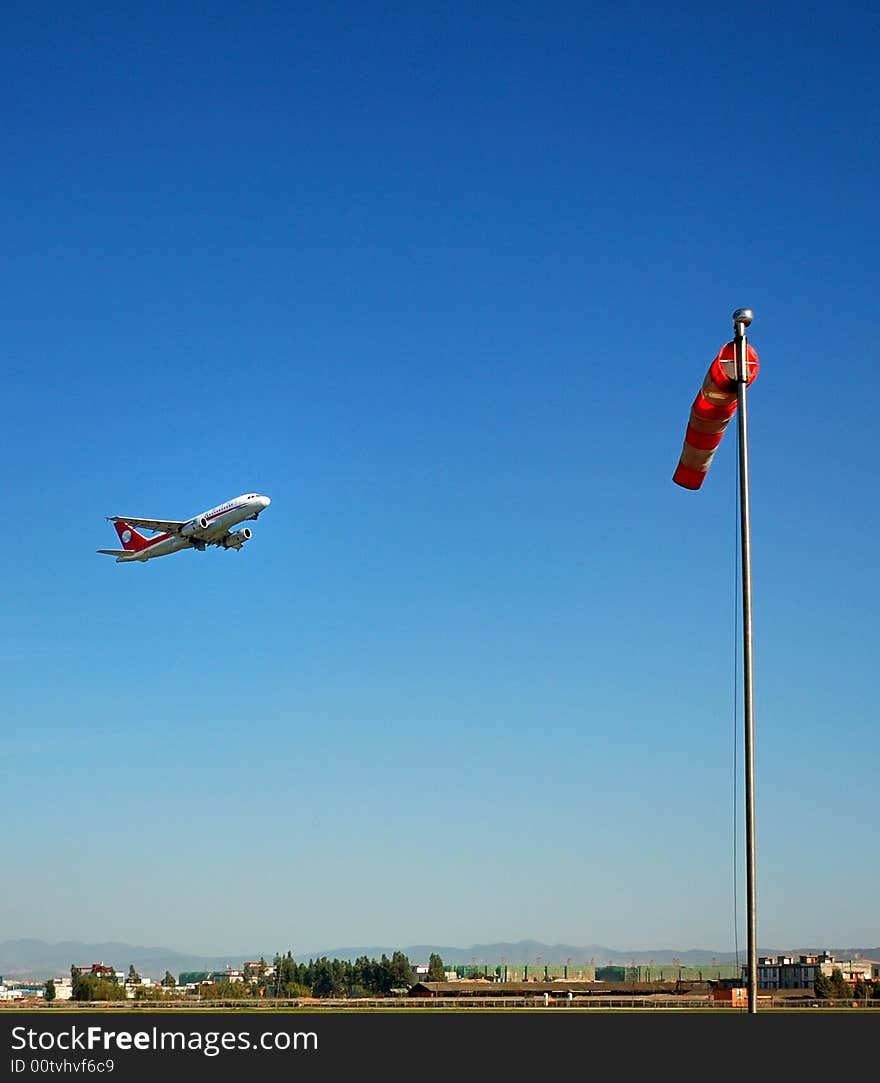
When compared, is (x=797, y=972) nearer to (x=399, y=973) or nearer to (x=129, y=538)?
(x=399, y=973)

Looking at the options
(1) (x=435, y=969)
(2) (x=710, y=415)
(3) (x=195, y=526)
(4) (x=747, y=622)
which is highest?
(3) (x=195, y=526)

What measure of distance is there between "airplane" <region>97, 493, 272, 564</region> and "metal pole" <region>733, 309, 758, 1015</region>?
78395mm

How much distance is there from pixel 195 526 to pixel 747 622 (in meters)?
80.6

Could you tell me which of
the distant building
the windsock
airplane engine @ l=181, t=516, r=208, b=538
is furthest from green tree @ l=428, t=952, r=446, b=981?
the windsock

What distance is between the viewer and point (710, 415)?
25.7 meters

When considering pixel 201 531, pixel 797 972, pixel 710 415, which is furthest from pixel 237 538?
pixel 797 972

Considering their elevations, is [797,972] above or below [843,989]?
below

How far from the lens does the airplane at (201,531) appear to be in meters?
100

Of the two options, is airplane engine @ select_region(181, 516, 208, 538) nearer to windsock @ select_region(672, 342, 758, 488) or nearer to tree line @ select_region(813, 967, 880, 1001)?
windsock @ select_region(672, 342, 758, 488)

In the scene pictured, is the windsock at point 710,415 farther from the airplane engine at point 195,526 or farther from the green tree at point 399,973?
the green tree at point 399,973

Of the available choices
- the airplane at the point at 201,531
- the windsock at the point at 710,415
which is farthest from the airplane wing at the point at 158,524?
the windsock at the point at 710,415

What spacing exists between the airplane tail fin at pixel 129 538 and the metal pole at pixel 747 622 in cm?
8482

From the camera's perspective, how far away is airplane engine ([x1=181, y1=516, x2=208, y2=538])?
100m
